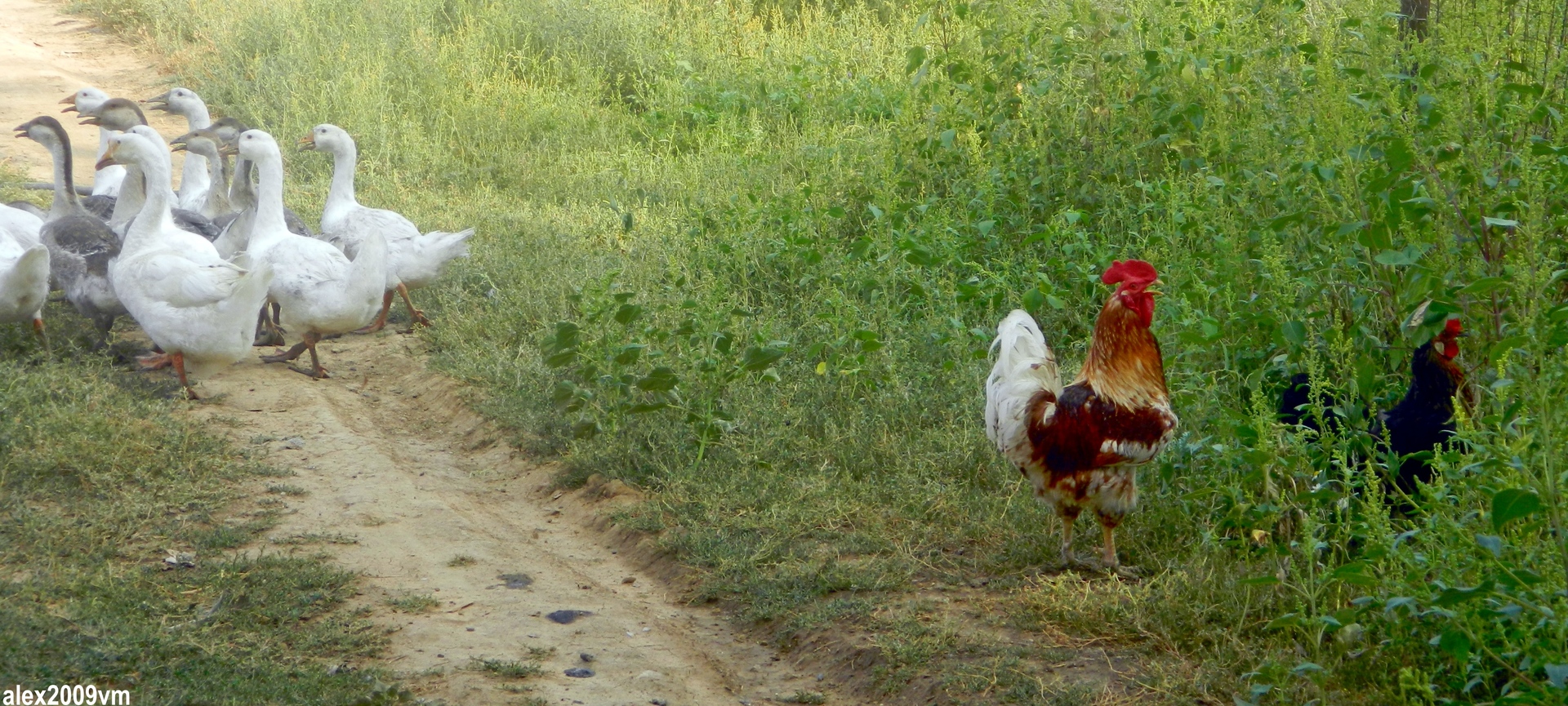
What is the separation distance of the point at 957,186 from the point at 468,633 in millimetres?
3621

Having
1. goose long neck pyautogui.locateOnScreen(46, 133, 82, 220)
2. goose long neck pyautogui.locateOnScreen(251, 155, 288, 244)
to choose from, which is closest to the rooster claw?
goose long neck pyautogui.locateOnScreen(251, 155, 288, 244)

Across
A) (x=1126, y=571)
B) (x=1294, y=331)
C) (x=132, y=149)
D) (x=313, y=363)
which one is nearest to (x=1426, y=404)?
(x=1294, y=331)

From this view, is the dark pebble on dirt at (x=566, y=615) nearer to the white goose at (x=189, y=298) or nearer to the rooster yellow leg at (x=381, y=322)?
the white goose at (x=189, y=298)

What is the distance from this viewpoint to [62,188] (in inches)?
270

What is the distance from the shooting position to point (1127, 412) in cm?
392

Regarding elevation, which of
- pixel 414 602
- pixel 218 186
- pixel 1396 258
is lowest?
pixel 414 602

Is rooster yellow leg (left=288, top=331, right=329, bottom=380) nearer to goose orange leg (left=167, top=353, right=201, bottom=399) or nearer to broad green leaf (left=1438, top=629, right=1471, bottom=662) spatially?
goose orange leg (left=167, top=353, right=201, bottom=399)

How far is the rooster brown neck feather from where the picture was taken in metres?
3.95

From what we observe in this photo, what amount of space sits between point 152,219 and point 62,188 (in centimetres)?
121

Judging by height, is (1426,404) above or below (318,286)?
above

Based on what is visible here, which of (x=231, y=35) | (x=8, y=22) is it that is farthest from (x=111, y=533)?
(x=8, y=22)

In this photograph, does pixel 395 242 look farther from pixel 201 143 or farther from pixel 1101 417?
pixel 1101 417

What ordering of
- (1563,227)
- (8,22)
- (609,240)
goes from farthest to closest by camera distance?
(8,22) < (609,240) < (1563,227)

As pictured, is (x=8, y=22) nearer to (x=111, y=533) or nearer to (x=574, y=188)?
(x=574, y=188)
